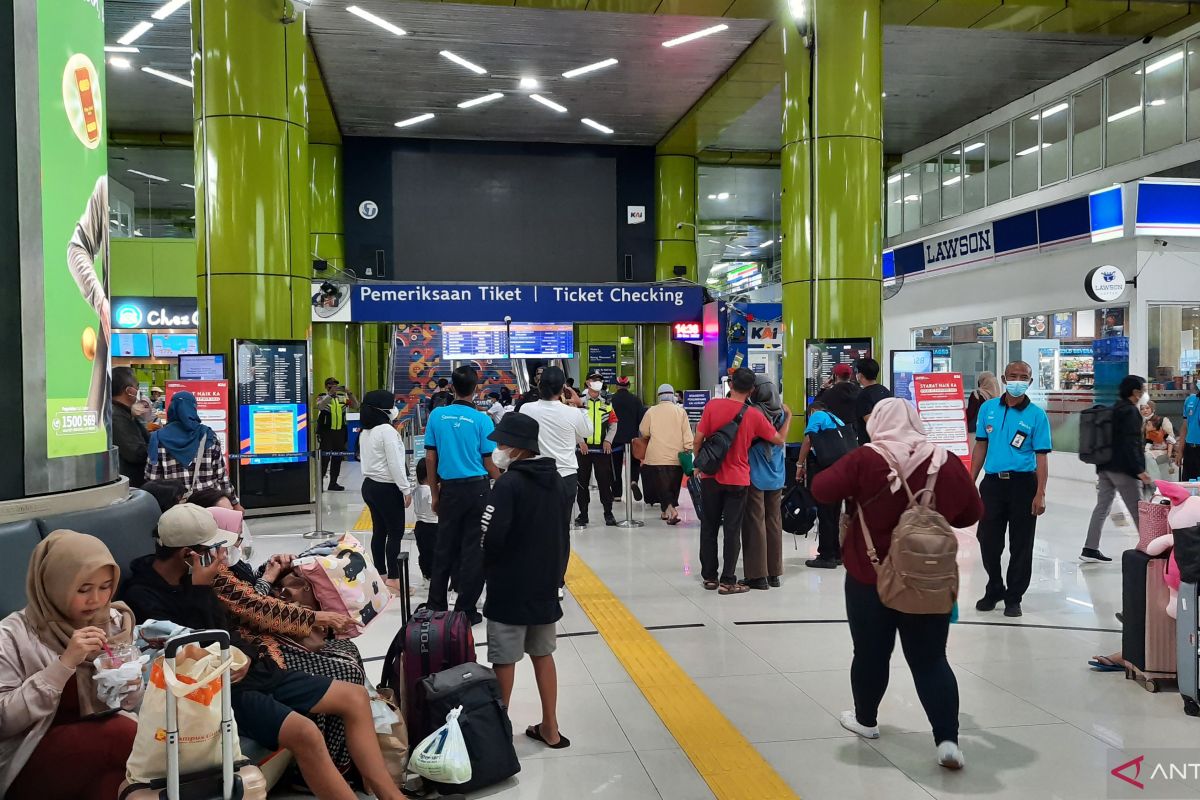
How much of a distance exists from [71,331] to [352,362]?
14087 mm

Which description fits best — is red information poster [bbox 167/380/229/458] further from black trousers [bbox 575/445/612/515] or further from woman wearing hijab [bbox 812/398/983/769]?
woman wearing hijab [bbox 812/398/983/769]

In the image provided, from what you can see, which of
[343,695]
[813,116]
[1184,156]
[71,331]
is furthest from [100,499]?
[1184,156]

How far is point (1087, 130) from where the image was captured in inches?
559

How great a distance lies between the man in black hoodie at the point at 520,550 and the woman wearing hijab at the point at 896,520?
1.09 metres

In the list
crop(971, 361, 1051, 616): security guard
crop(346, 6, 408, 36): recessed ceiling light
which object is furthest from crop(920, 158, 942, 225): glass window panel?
crop(971, 361, 1051, 616): security guard

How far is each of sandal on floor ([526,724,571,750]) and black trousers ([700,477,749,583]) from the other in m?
2.87

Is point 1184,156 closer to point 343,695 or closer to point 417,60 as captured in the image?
point 417,60

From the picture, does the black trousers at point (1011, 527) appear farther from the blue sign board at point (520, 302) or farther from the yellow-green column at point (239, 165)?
the blue sign board at point (520, 302)

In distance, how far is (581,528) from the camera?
933 cm

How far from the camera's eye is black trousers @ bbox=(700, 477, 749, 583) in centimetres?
653

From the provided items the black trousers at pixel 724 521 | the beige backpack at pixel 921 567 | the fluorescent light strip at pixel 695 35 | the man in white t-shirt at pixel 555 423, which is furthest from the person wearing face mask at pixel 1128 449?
the fluorescent light strip at pixel 695 35

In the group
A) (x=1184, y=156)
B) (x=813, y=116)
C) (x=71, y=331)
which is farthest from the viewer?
(x=1184, y=156)

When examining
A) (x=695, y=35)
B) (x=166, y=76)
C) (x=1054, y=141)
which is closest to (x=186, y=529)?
(x=695, y=35)

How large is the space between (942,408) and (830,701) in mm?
6284
